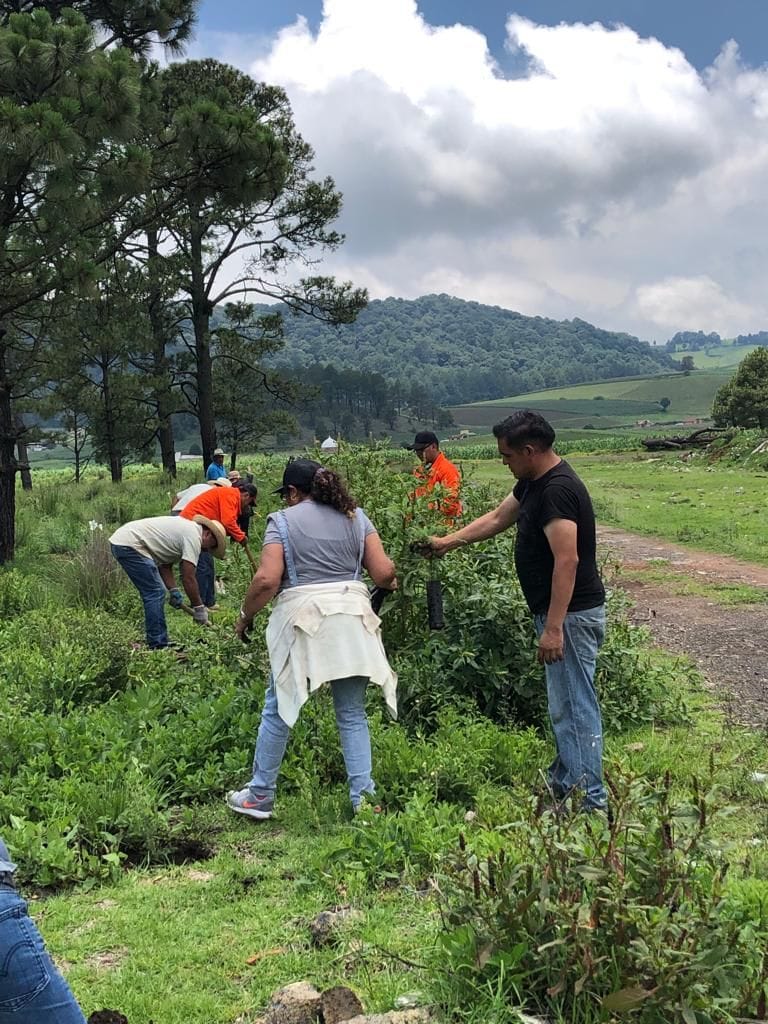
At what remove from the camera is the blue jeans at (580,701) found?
12.9 feet

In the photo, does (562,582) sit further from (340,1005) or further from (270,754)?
(340,1005)

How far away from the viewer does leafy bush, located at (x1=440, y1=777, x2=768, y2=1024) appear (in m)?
2.15

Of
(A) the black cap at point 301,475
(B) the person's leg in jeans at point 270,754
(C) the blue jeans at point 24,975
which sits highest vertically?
(A) the black cap at point 301,475

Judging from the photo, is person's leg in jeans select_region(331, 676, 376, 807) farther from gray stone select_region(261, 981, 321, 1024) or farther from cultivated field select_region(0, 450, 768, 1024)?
gray stone select_region(261, 981, 321, 1024)

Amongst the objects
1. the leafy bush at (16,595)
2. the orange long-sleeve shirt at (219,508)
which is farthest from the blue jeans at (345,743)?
the leafy bush at (16,595)

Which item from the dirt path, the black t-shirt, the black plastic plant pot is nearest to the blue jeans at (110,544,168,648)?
the black plastic plant pot

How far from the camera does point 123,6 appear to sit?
11.0 metres

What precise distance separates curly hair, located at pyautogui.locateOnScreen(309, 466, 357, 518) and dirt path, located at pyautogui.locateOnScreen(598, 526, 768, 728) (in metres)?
3.17

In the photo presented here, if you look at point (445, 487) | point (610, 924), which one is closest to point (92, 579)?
point (445, 487)

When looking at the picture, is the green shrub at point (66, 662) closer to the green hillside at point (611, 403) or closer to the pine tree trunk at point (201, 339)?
the pine tree trunk at point (201, 339)

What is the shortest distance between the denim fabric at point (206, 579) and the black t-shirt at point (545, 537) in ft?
17.1

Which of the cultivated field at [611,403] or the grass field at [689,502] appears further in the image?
the cultivated field at [611,403]

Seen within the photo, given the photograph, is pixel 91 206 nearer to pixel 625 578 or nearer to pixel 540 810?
pixel 625 578

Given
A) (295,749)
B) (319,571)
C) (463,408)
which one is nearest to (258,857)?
(295,749)
